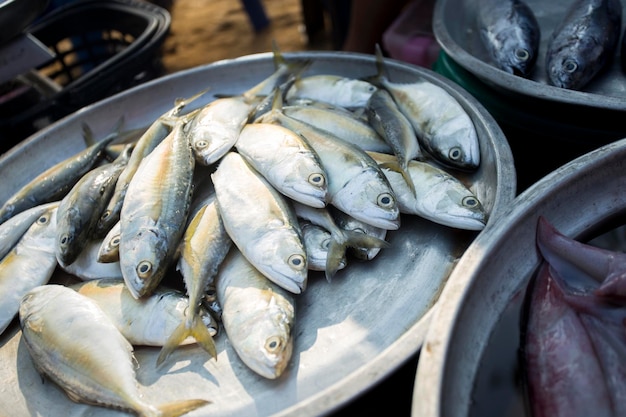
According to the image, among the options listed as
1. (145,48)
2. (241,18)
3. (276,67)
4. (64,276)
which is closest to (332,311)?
(64,276)

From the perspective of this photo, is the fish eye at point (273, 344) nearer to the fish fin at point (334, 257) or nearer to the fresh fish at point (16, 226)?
the fish fin at point (334, 257)

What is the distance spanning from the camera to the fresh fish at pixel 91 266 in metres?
1.85

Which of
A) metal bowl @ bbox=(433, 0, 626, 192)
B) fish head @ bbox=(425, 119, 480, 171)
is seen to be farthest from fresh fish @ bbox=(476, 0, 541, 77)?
fish head @ bbox=(425, 119, 480, 171)

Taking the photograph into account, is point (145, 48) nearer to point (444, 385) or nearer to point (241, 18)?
point (444, 385)

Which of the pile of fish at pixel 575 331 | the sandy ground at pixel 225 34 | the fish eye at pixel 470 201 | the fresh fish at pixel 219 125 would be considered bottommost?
the sandy ground at pixel 225 34

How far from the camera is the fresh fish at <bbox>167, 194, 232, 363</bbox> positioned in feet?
4.99

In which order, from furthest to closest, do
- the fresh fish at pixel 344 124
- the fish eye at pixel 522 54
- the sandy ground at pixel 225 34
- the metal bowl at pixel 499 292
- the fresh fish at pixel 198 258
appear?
the sandy ground at pixel 225 34 < the fish eye at pixel 522 54 < the fresh fish at pixel 344 124 < the fresh fish at pixel 198 258 < the metal bowl at pixel 499 292

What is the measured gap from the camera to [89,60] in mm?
3871

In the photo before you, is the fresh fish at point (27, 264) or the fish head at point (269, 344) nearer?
the fish head at point (269, 344)

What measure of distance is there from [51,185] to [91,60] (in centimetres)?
210

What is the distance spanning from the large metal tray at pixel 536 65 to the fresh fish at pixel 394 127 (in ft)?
1.32

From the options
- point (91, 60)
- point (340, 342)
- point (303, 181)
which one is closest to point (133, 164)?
point (303, 181)

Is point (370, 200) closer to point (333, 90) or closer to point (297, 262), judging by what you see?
point (297, 262)

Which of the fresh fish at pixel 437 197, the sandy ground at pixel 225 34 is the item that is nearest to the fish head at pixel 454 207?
the fresh fish at pixel 437 197
